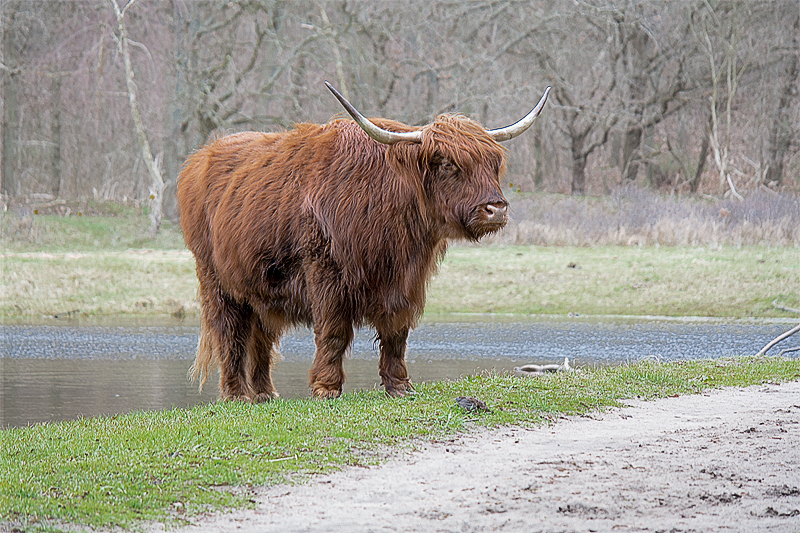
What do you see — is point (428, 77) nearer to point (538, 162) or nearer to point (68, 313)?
point (538, 162)

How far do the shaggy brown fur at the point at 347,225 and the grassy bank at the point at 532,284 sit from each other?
32.7ft

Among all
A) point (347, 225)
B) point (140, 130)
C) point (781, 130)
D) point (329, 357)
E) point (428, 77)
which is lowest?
point (329, 357)

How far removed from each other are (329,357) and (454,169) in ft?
5.59

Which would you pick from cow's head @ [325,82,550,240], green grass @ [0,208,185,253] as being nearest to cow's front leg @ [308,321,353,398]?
cow's head @ [325,82,550,240]

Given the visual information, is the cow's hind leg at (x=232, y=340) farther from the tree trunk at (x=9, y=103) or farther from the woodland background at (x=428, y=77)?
the tree trunk at (x=9, y=103)

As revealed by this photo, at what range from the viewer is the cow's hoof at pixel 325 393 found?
7184 millimetres

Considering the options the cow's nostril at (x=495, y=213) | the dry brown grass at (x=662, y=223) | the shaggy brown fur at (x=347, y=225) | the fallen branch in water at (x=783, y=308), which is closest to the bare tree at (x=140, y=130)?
the dry brown grass at (x=662, y=223)

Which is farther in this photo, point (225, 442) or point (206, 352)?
point (206, 352)

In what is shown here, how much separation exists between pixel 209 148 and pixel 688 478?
17.4ft

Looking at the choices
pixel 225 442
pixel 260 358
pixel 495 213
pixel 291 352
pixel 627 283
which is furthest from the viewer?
pixel 627 283

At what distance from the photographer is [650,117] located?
99.7 ft

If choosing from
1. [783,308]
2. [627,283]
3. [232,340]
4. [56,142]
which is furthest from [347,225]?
[56,142]

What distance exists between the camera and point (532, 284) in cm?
1812

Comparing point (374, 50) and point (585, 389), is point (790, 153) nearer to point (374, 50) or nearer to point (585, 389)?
point (374, 50)
